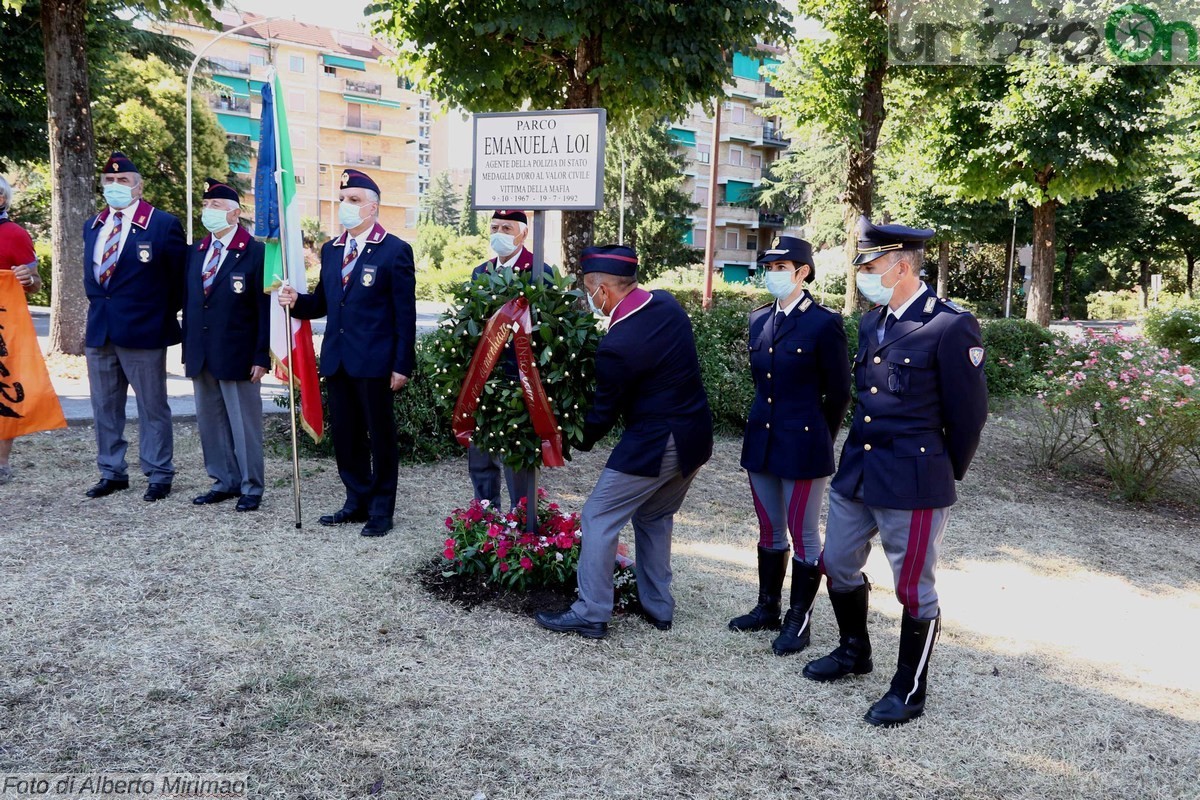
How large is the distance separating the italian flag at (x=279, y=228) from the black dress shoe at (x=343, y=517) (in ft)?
2.86

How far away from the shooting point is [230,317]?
6.18m

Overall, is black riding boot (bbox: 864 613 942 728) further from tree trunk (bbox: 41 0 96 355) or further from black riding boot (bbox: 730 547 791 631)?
tree trunk (bbox: 41 0 96 355)

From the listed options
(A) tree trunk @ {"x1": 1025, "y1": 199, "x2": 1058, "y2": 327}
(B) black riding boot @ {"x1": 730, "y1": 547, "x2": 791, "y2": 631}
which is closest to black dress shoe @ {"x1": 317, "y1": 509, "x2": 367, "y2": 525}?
(B) black riding boot @ {"x1": 730, "y1": 547, "x2": 791, "y2": 631}

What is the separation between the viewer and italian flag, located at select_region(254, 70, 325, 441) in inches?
226

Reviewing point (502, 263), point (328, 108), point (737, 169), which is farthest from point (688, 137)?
point (502, 263)

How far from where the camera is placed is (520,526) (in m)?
5.27

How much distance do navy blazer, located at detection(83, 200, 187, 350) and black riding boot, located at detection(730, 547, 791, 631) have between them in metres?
4.32

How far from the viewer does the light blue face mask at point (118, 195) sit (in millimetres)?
6109

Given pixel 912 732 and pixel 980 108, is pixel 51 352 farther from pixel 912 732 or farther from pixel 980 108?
pixel 980 108

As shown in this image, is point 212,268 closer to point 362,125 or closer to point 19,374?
point 19,374

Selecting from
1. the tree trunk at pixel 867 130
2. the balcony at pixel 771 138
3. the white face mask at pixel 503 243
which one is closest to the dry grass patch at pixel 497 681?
the white face mask at pixel 503 243

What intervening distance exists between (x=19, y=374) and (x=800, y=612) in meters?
5.63

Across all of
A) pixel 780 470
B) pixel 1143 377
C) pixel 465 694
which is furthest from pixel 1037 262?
pixel 465 694

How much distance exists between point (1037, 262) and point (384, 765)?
19462 millimetres
